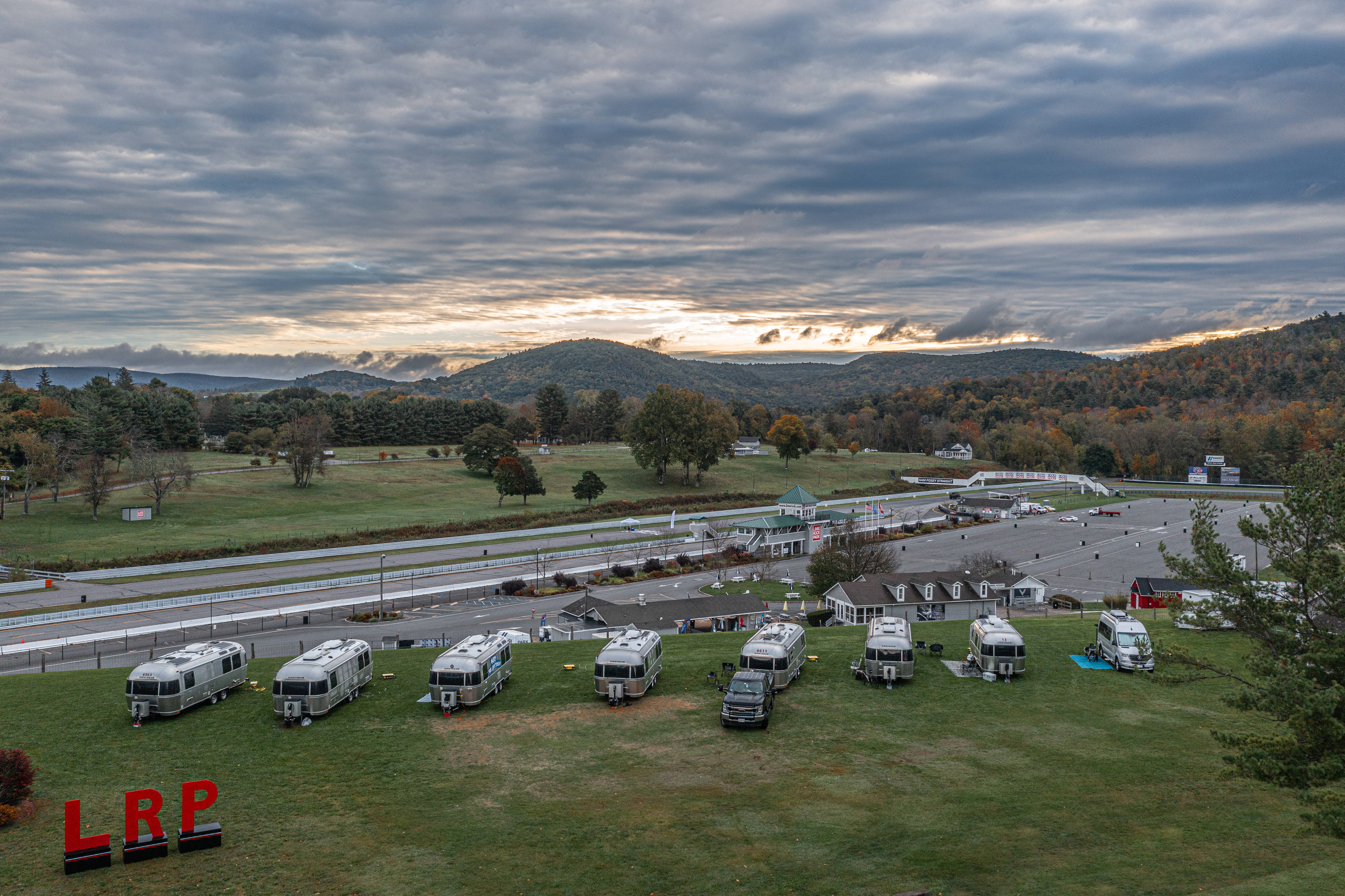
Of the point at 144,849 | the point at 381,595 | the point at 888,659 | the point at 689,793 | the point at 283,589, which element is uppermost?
the point at 888,659

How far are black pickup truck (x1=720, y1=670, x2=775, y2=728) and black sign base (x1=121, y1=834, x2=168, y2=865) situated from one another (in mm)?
14451

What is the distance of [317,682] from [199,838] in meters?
7.72

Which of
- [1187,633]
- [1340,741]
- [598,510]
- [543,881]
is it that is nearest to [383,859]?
[543,881]

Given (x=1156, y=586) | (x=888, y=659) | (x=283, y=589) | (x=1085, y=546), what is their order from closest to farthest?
(x=888, y=659) → (x=1156, y=586) → (x=283, y=589) → (x=1085, y=546)

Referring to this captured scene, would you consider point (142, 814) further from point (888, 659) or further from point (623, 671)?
point (888, 659)

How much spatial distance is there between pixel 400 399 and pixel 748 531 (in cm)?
11159

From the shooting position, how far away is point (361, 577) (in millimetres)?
62250

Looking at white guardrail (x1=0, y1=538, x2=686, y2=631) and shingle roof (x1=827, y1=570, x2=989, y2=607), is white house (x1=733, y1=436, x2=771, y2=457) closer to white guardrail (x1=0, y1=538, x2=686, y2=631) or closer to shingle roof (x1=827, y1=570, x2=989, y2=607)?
white guardrail (x1=0, y1=538, x2=686, y2=631)

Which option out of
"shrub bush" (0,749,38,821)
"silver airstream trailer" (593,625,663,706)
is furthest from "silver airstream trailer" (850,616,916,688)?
"shrub bush" (0,749,38,821)

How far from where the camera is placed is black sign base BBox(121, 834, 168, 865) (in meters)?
16.5

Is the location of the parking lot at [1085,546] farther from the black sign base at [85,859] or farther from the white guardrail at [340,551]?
the black sign base at [85,859]

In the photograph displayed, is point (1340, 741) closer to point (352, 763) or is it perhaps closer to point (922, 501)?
point (352, 763)

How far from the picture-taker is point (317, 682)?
2456 cm

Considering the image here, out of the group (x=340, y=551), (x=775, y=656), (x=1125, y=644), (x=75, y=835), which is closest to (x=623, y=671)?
(x=775, y=656)
